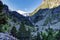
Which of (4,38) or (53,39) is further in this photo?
(53,39)

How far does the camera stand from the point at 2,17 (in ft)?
87.7

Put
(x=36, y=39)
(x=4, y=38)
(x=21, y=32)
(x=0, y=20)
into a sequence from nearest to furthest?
(x=4, y=38) → (x=0, y=20) → (x=21, y=32) → (x=36, y=39)

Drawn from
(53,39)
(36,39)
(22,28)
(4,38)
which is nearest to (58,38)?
(53,39)

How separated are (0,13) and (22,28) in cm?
8306

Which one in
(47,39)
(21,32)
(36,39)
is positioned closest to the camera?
(21,32)

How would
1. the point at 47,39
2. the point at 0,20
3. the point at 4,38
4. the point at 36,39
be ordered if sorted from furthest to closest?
the point at 47,39 → the point at 36,39 → the point at 0,20 → the point at 4,38

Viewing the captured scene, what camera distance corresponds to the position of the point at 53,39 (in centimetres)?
15238

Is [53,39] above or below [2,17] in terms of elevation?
below

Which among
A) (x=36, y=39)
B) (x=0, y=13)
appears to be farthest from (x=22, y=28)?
(x=0, y=13)

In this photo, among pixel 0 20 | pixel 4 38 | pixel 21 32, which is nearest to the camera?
pixel 4 38

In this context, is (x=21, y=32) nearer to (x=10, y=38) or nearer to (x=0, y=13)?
(x=0, y=13)

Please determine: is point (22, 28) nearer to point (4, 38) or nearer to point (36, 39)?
point (36, 39)

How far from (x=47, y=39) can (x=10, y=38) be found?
133 m

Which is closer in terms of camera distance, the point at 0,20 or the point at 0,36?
the point at 0,36
